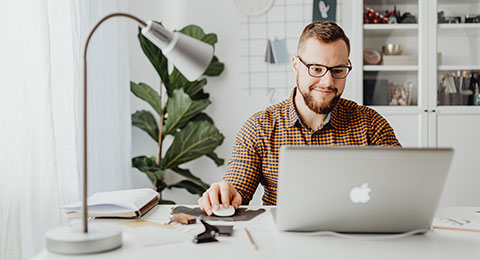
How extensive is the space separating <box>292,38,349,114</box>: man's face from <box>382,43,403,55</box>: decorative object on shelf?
Result: 1464 millimetres

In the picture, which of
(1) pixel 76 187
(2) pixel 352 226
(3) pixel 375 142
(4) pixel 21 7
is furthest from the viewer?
(1) pixel 76 187

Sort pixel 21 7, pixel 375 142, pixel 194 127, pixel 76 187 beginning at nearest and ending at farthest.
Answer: pixel 21 7
pixel 375 142
pixel 76 187
pixel 194 127

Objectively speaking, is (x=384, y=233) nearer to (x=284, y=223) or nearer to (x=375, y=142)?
(x=284, y=223)

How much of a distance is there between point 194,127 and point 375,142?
4.39ft

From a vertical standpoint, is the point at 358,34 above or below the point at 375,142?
above

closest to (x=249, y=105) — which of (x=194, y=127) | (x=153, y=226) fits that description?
(x=194, y=127)

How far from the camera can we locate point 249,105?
335cm

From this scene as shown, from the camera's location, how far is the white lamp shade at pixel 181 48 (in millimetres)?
1038

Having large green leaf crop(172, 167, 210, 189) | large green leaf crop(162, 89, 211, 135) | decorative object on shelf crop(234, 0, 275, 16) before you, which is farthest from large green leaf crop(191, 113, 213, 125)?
decorative object on shelf crop(234, 0, 275, 16)

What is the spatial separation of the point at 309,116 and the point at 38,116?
3.35 ft

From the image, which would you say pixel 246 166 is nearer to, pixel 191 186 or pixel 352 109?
pixel 352 109

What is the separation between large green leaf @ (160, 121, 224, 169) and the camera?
2977mm

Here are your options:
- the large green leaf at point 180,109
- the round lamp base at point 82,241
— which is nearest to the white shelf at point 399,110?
the large green leaf at point 180,109

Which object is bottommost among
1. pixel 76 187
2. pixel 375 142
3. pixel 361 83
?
pixel 76 187
